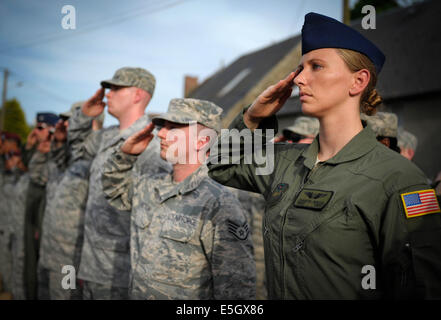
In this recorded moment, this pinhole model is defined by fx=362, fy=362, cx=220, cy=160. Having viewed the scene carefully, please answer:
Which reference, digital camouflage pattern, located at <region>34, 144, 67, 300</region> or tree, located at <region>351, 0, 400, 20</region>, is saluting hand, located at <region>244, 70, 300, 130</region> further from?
tree, located at <region>351, 0, 400, 20</region>

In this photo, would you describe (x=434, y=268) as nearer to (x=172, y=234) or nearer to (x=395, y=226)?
(x=395, y=226)

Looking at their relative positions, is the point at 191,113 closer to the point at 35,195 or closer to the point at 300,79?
the point at 300,79

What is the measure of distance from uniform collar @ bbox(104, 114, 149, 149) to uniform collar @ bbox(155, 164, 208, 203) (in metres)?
1.16

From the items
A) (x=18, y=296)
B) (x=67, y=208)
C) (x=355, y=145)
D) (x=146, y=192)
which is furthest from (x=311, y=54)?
(x=18, y=296)

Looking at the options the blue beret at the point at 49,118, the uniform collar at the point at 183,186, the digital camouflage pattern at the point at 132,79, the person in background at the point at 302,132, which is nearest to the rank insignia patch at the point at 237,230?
the uniform collar at the point at 183,186

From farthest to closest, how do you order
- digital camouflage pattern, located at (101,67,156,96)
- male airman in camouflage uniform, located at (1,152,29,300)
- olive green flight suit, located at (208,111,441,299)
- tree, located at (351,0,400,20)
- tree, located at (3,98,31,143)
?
tree, located at (3,98,31,143), tree, located at (351,0,400,20), male airman in camouflage uniform, located at (1,152,29,300), digital camouflage pattern, located at (101,67,156,96), olive green flight suit, located at (208,111,441,299)

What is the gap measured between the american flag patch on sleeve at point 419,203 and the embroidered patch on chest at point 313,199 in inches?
10.8

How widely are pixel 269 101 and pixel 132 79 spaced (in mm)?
2451

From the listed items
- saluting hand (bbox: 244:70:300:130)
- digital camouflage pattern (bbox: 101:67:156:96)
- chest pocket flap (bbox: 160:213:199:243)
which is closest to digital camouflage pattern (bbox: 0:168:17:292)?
digital camouflage pattern (bbox: 101:67:156:96)

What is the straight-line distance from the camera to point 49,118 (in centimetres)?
573

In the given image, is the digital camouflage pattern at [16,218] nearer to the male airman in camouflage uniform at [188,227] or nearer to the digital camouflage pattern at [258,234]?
the digital camouflage pattern at [258,234]

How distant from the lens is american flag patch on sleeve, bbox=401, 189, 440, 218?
1305mm

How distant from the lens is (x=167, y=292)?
2426 mm
